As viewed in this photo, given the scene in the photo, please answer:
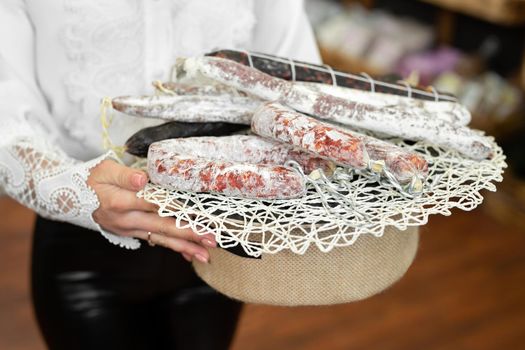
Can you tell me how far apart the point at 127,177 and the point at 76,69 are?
0.28 m

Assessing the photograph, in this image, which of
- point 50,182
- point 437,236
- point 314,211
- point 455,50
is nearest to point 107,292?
point 50,182

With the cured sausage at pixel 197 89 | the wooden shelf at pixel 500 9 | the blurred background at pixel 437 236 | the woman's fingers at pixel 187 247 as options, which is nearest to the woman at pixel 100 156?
the woman's fingers at pixel 187 247

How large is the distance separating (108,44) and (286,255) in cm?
41

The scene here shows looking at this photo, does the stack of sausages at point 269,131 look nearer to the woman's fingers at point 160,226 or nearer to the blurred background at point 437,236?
the woman's fingers at point 160,226

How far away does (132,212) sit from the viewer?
869 mm

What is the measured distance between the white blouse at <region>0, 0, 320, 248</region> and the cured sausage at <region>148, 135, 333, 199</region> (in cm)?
14

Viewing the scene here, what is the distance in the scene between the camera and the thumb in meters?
0.81

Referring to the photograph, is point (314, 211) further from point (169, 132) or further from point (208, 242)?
point (169, 132)

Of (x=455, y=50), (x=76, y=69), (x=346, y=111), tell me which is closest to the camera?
(x=346, y=111)

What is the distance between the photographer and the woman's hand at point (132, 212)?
0.83 meters

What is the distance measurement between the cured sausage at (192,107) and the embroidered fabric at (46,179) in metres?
0.07

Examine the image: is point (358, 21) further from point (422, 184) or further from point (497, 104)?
point (422, 184)

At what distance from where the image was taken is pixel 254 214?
30.1 inches

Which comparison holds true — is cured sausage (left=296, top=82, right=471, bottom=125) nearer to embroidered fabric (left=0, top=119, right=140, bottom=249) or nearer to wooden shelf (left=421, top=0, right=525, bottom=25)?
embroidered fabric (left=0, top=119, right=140, bottom=249)
